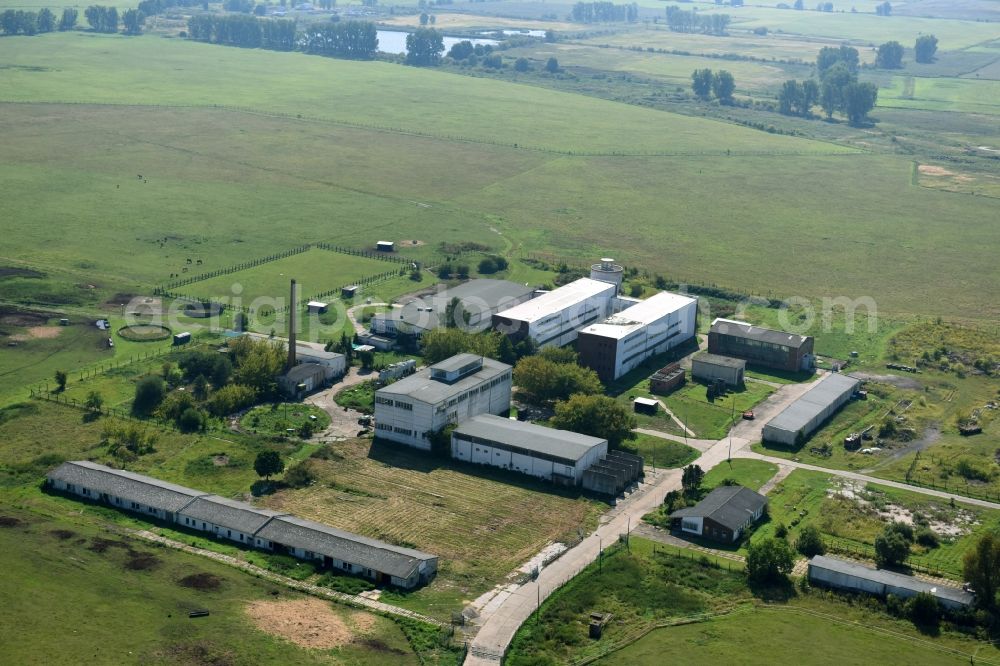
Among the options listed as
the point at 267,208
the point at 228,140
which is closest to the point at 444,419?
the point at 267,208

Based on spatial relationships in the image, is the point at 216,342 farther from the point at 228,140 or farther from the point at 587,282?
the point at 228,140

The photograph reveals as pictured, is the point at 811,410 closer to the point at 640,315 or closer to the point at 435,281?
the point at 640,315

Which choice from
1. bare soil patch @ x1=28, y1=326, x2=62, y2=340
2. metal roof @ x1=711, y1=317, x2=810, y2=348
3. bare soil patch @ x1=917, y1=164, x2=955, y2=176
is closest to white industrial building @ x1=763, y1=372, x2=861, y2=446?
metal roof @ x1=711, y1=317, x2=810, y2=348

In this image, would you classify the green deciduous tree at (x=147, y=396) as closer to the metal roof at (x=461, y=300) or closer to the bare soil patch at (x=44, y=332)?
the bare soil patch at (x=44, y=332)

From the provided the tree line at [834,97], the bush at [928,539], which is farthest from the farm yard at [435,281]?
the tree line at [834,97]

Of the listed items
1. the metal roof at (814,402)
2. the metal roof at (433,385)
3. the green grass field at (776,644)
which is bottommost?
the green grass field at (776,644)

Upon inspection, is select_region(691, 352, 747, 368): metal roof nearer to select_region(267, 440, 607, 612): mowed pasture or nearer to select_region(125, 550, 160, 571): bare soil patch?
select_region(267, 440, 607, 612): mowed pasture
